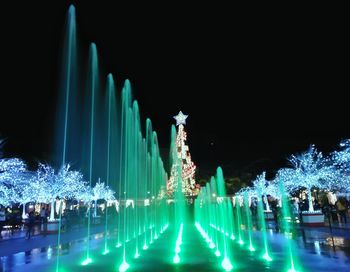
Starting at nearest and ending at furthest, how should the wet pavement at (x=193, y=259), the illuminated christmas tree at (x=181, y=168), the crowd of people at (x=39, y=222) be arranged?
the wet pavement at (x=193, y=259), the crowd of people at (x=39, y=222), the illuminated christmas tree at (x=181, y=168)

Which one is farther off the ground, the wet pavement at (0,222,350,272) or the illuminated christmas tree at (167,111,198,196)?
the illuminated christmas tree at (167,111,198,196)

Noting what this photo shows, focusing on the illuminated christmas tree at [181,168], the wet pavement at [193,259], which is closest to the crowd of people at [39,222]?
the wet pavement at [193,259]

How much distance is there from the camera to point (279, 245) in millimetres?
14688

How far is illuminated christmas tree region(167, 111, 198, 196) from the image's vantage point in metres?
49.9

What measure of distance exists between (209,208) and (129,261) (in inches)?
1214

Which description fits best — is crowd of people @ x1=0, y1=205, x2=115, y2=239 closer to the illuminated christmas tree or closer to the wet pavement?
the wet pavement

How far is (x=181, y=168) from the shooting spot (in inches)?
2045

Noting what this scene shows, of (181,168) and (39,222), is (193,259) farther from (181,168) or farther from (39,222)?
(181,168)

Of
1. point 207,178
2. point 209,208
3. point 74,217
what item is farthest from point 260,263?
point 207,178

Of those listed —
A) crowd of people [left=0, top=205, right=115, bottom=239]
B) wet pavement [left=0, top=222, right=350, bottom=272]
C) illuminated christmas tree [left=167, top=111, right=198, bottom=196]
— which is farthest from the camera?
illuminated christmas tree [left=167, top=111, right=198, bottom=196]

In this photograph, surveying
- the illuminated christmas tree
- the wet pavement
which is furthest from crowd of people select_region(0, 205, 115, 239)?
the illuminated christmas tree

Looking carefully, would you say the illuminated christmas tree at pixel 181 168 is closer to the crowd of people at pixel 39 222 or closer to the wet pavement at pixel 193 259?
the crowd of people at pixel 39 222

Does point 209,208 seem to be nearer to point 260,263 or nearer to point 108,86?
point 108,86

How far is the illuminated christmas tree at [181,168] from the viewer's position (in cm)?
4994
